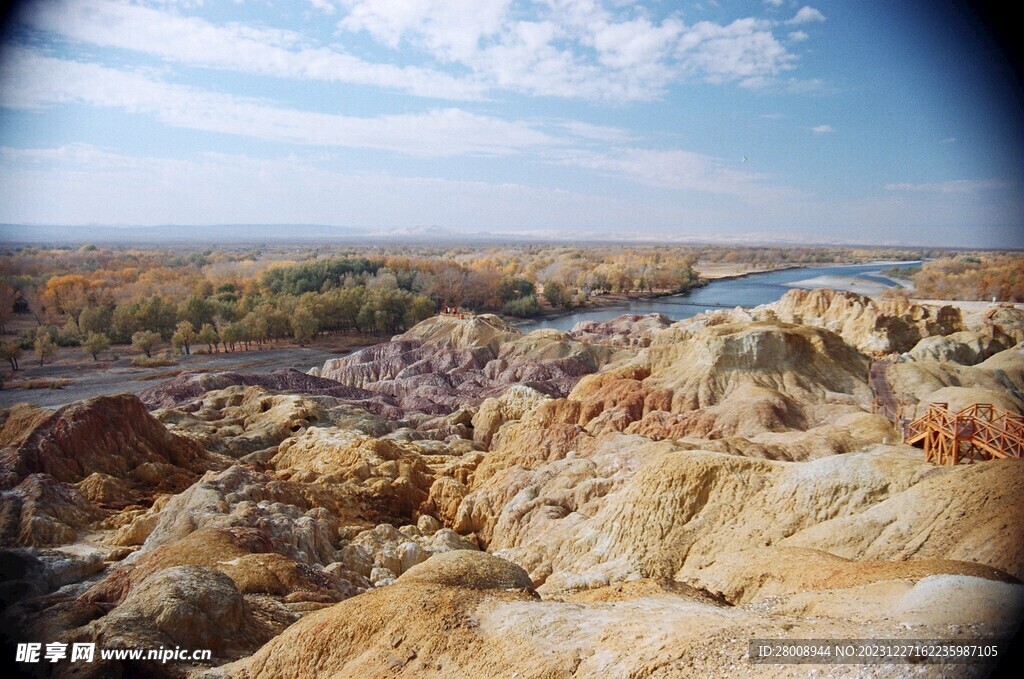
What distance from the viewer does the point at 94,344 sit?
53000 millimetres

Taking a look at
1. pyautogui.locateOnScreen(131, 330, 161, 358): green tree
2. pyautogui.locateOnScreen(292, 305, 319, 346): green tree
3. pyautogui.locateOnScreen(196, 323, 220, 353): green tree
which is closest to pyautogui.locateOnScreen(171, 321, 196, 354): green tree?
pyautogui.locateOnScreen(196, 323, 220, 353): green tree

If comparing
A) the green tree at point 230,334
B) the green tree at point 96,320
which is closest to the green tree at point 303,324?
the green tree at point 230,334

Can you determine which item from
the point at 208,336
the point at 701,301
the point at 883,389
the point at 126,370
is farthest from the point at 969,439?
the point at 701,301

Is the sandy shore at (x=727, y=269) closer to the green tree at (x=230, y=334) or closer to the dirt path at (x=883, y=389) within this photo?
the green tree at (x=230, y=334)

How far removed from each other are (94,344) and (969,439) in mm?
57526

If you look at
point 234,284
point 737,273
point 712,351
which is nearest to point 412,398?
point 712,351

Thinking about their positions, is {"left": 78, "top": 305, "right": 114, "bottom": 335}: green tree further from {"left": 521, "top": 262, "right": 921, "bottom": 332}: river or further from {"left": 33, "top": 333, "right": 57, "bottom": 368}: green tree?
{"left": 521, "top": 262, "right": 921, "bottom": 332}: river

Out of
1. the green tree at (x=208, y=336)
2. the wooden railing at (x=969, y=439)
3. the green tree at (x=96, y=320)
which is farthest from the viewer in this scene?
the green tree at (x=208, y=336)

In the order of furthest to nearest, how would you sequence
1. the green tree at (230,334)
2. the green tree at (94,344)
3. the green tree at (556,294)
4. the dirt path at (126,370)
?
the green tree at (556,294) < the green tree at (230,334) < the green tree at (94,344) < the dirt path at (126,370)

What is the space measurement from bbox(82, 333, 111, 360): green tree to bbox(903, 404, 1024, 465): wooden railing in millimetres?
56684

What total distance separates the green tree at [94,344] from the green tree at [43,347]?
2374 mm

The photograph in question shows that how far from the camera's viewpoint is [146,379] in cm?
4806

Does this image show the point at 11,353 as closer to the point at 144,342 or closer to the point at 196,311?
the point at 144,342

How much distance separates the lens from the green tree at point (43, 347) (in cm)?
4876
